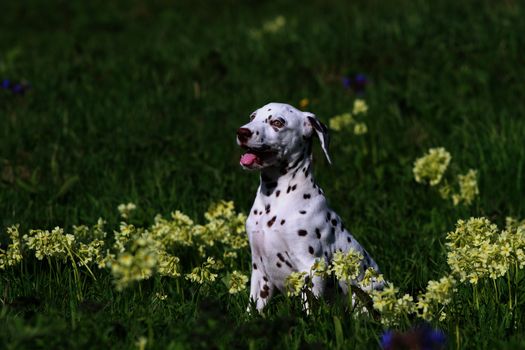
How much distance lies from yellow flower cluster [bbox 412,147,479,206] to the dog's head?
7.42 feet

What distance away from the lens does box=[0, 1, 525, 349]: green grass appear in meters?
4.40

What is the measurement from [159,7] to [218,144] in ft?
32.5

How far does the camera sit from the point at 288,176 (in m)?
5.09

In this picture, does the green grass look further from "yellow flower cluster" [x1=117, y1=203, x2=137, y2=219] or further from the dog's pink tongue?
the dog's pink tongue

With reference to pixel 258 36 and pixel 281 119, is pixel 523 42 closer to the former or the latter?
pixel 258 36

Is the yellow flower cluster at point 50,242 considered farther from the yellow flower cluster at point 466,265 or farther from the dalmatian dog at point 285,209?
the yellow flower cluster at point 466,265

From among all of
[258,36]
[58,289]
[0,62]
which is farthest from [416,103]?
[0,62]

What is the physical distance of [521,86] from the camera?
973 centimetres

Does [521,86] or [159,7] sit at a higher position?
[159,7]

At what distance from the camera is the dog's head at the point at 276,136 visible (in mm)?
4938

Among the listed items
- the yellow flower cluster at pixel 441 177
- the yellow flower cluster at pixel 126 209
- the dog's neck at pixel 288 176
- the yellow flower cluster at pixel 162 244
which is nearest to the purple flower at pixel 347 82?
the yellow flower cluster at pixel 441 177

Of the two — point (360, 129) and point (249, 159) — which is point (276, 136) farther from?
point (360, 129)

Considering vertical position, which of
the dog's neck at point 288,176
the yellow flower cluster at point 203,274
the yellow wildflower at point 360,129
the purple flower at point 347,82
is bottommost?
the yellow flower cluster at point 203,274

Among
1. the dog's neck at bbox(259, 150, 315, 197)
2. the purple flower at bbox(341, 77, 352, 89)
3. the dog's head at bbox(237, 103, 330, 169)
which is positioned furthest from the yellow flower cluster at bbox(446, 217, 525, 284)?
the purple flower at bbox(341, 77, 352, 89)
